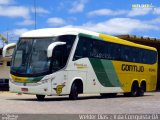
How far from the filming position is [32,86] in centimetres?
1981

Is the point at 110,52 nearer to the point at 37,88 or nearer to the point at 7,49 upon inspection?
the point at 7,49

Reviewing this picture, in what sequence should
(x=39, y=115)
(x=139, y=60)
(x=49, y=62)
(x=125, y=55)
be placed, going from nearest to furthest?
(x=39, y=115), (x=49, y=62), (x=125, y=55), (x=139, y=60)

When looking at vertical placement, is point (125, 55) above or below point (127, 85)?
above

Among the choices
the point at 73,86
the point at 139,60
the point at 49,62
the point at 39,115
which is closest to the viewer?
the point at 39,115

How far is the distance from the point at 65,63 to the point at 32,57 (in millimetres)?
1574

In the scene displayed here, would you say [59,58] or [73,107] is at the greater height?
[59,58]

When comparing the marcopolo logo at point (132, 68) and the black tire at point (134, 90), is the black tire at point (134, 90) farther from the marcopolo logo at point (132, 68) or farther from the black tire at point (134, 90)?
the marcopolo logo at point (132, 68)

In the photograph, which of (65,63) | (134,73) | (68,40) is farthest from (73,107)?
(134,73)

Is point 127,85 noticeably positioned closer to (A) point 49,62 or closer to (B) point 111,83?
(B) point 111,83

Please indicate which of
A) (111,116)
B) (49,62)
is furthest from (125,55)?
(111,116)

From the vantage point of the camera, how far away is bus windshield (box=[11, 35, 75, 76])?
781 inches

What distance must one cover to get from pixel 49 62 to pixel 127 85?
8.76 metres

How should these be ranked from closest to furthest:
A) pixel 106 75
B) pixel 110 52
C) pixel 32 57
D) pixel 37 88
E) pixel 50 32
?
pixel 37 88 < pixel 32 57 < pixel 50 32 < pixel 106 75 < pixel 110 52

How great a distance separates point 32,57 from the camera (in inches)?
790
